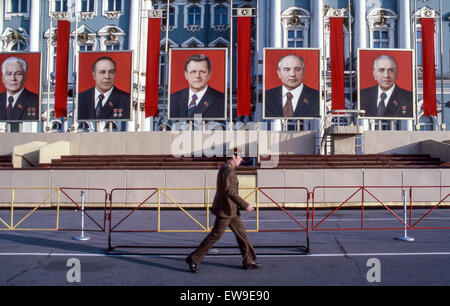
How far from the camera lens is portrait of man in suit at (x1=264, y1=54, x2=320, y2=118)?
2186 cm

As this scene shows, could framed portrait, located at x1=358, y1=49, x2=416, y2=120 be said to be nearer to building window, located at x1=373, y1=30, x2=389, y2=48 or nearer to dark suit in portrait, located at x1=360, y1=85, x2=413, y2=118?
dark suit in portrait, located at x1=360, y1=85, x2=413, y2=118

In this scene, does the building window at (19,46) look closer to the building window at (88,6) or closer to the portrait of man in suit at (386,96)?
the building window at (88,6)

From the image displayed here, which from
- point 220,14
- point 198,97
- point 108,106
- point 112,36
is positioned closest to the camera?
point 198,97

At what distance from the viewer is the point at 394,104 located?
22.0 meters

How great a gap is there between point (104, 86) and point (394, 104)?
55.9 ft

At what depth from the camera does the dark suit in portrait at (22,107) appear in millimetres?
23312

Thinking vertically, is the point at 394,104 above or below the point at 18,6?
below

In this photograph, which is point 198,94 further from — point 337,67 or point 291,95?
point 337,67

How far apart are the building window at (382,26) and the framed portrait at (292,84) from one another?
48.1ft

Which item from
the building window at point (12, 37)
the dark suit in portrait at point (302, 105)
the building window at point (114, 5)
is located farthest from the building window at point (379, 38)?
the building window at point (12, 37)

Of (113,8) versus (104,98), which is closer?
(104,98)

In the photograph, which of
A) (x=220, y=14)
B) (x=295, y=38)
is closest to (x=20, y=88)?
(x=220, y=14)

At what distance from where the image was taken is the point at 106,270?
6.97 m

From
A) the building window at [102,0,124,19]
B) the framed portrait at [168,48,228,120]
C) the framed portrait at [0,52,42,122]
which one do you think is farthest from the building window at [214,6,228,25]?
the framed portrait at [0,52,42,122]
